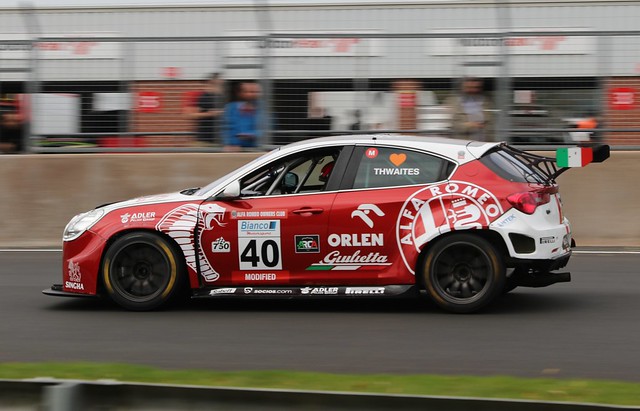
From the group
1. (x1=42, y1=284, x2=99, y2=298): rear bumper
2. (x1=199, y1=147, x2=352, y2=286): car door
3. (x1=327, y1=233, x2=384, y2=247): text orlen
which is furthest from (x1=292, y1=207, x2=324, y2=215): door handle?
(x1=42, y1=284, x2=99, y2=298): rear bumper

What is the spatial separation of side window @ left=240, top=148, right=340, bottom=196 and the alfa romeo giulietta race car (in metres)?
0.01

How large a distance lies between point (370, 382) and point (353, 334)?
6.22 feet

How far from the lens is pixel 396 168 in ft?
27.6

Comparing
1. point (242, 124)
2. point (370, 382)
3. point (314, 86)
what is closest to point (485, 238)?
point (370, 382)

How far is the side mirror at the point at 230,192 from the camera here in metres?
8.49

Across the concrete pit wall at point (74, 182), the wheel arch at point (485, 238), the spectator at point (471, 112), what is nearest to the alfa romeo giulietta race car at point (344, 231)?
the wheel arch at point (485, 238)

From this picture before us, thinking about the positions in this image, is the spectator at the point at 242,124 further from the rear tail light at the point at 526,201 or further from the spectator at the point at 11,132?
the rear tail light at the point at 526,201

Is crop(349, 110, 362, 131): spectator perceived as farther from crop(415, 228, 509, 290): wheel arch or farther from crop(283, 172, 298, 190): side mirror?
crop(415, 228, 509, 290): wheel arch

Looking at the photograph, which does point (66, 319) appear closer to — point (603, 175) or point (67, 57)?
point (67, 57)

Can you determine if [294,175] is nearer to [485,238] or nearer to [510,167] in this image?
[485,238]

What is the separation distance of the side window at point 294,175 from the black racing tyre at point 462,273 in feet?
3.75

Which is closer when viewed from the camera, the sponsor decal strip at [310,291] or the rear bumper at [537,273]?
the rear bumper at [537,273]

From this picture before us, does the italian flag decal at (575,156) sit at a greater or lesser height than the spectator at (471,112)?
lesser

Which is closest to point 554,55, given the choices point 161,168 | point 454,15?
point 454,15
